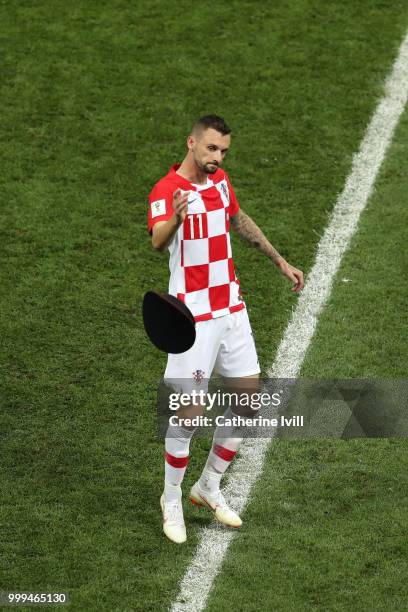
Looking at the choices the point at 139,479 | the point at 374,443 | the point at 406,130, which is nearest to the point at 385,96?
the point at 406,130

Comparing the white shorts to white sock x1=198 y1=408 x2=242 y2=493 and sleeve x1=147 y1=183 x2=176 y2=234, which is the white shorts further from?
sleeve x1=147 y1=183 x2=176 y2=234

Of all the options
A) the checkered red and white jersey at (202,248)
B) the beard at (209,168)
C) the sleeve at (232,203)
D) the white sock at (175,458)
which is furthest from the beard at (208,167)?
the white sock at (175,458)

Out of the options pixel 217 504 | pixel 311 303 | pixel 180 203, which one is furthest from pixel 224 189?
pixel 311 303

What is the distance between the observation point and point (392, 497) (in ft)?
21.8

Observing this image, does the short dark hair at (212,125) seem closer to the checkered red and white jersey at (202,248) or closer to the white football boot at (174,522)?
the checkered red and white jersey at (202,248)

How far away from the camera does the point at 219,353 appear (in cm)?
639

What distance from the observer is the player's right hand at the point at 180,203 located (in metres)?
5.64

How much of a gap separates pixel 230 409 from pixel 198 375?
14.5 inches

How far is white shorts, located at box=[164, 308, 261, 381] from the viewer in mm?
6211

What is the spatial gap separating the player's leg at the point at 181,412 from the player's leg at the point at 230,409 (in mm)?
97

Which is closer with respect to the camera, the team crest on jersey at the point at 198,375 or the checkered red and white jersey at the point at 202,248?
the checkered red and white jersey at the point at 202,248

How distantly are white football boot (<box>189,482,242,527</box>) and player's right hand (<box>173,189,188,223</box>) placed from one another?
5.14 feet

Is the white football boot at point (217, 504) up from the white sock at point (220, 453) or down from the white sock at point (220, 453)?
down

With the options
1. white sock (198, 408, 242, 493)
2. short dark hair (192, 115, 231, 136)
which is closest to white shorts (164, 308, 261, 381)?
white sock (198, 408, 242, 493)
